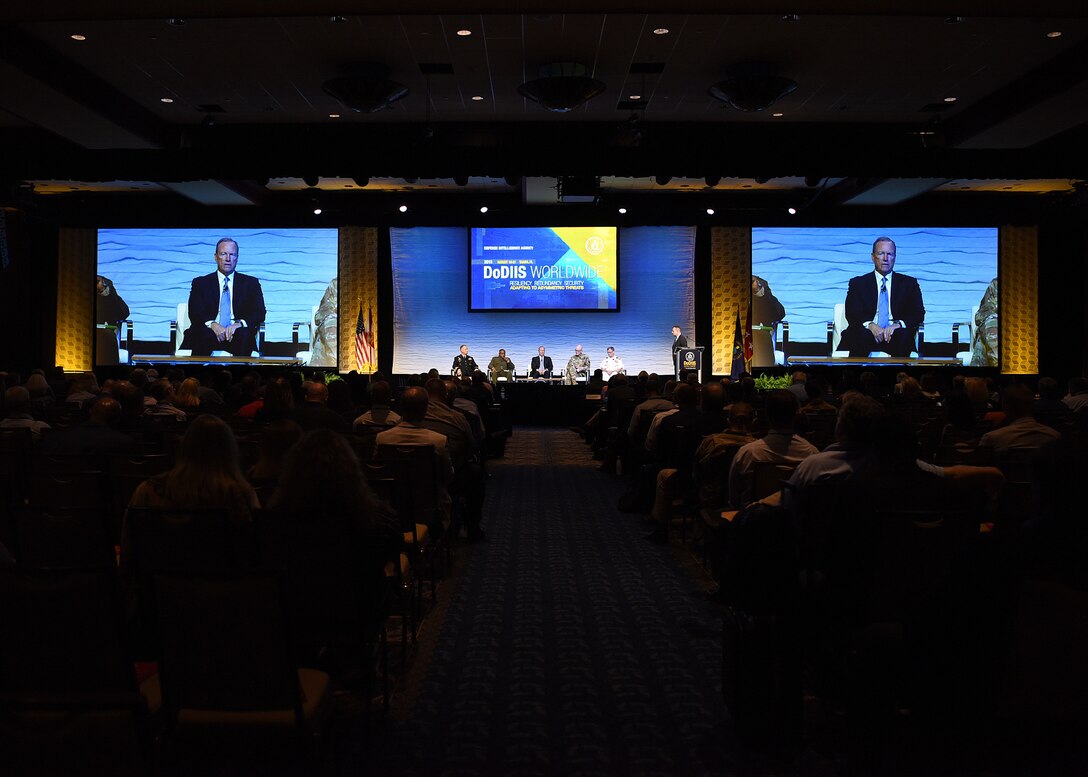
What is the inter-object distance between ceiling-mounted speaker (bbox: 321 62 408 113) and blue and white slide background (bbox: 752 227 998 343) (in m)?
10.2

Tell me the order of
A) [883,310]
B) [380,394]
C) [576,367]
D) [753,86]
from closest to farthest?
[380,394] < [753,86] < [576,367] < [883,310]

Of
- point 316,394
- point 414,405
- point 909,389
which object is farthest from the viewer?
point 909,389

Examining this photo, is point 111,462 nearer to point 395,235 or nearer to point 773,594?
point 773,594

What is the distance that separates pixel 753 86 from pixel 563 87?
238 centimetres

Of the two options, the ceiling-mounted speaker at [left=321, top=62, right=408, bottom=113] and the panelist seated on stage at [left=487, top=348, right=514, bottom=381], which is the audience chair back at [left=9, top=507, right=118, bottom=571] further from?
the panelist seated on stage at [left=487, top=348, right=514, bottom=381]

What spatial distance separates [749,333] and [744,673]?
15.9 m

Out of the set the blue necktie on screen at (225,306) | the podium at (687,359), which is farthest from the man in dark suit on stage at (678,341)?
the blue necktie on screen at (225,306)

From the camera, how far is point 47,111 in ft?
38.3

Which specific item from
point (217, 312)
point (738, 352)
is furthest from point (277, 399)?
point (217, 312)

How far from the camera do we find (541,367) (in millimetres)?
18016

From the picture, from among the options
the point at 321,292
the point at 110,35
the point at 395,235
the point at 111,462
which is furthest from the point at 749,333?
the point at 111,462

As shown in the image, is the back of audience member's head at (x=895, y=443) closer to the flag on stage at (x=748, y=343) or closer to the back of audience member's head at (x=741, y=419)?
the back of audience member's head at (x=741, y=419)

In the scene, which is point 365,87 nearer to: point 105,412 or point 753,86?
point 753,86

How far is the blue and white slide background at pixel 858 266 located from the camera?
731 inches
